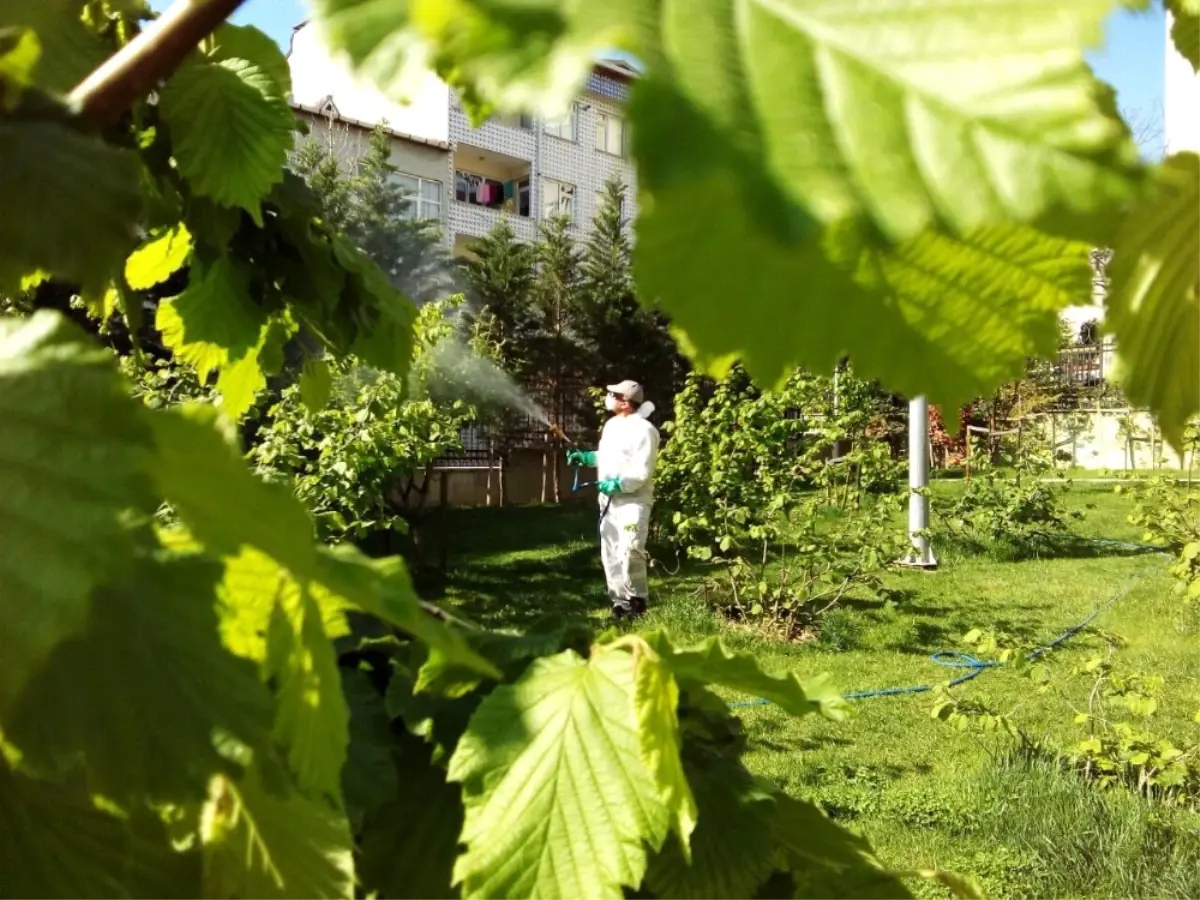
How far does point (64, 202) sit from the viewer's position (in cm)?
55

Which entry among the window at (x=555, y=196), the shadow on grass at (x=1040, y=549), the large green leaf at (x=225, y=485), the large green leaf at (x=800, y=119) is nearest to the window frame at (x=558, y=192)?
the window at (x=555, y=196)

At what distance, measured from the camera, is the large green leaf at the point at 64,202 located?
1.73 ft

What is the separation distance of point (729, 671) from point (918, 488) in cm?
601

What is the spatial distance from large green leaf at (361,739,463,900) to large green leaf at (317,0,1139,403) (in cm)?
47

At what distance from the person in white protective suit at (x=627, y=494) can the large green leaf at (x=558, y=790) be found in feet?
17.1

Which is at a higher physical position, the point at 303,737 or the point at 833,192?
the point at 833,192

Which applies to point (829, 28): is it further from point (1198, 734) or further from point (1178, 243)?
point (1198, 734)

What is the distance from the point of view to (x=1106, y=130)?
20 centimetres

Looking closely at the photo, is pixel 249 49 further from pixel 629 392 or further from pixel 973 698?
pixel 629 392

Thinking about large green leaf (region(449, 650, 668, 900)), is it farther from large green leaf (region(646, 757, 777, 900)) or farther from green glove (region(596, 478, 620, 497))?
green glove (region(596, 478, 620, 497))

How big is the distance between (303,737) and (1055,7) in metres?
0.42

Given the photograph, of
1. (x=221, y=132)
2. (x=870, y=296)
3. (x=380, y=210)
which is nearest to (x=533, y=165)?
(x=380, y=210)

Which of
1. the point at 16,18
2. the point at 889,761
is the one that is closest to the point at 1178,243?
the point at 16,18

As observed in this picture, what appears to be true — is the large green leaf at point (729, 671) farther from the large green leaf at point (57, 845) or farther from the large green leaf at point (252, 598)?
the large green leaf at point (57, 845)
